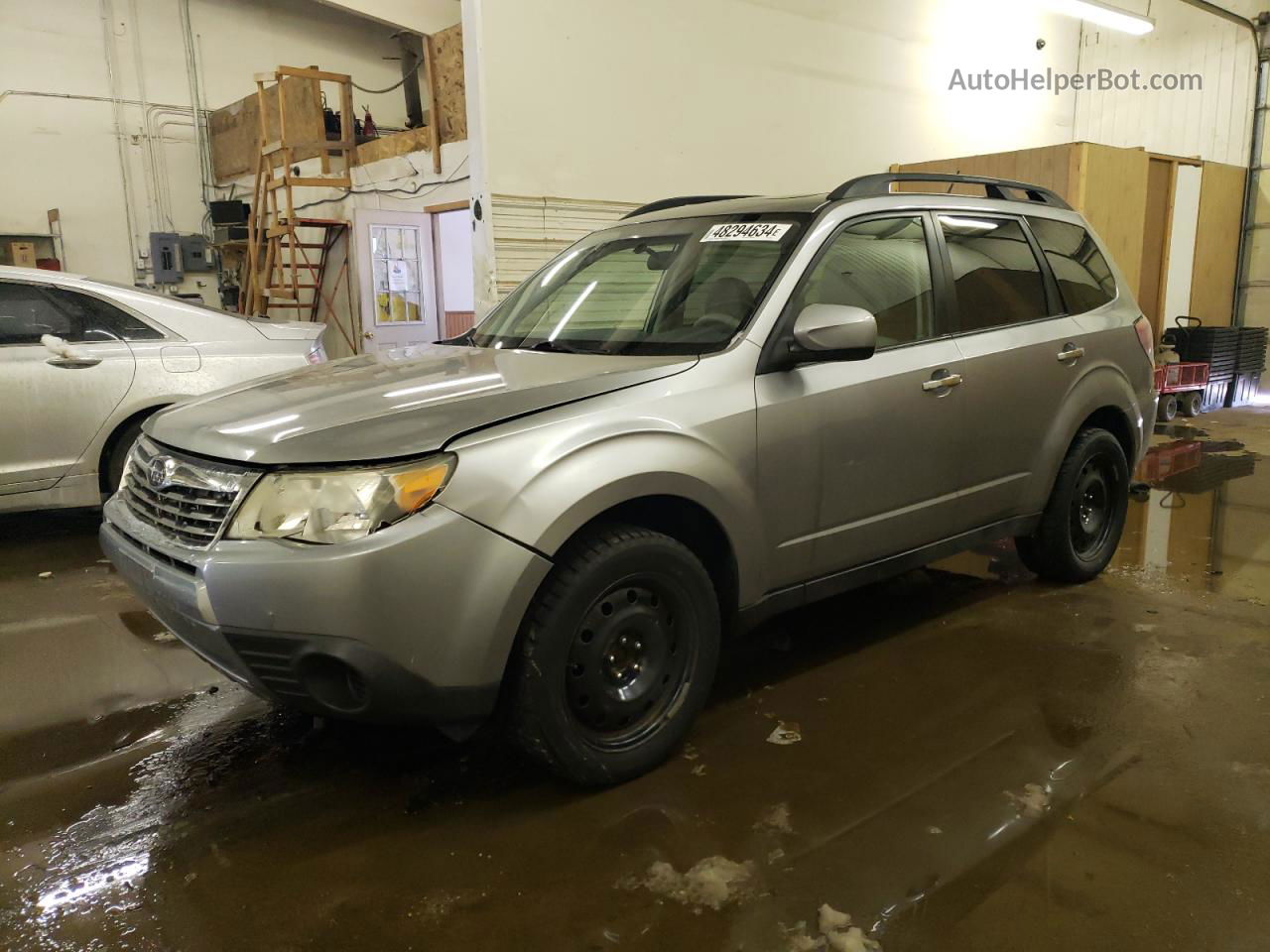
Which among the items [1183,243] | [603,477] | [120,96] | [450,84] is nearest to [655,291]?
[603,477]

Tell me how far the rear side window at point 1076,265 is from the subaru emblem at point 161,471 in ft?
10.4

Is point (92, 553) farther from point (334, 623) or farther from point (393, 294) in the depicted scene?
point (393, 294)

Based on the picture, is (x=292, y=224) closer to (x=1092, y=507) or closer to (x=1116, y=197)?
(x=1116, y=197)

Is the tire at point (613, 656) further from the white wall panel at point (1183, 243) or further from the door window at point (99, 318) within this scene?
the white wall panel at point (1183, 243)

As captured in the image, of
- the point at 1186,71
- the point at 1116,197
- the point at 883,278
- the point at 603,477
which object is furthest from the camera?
the point at 1186,71

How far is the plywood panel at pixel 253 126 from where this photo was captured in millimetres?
10406

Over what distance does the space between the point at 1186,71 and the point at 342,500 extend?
12904mm

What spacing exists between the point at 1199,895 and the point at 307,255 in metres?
11.3

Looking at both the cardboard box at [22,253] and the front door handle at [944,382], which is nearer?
the front door handle at [944,382]

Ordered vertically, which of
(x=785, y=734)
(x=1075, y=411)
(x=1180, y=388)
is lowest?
(x=785, y=734)

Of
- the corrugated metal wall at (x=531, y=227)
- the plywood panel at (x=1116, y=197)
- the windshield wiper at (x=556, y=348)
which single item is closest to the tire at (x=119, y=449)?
the corrugated metal wall at (x=531, y=227)

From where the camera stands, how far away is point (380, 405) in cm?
220

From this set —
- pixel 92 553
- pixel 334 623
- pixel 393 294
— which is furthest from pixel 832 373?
pixel 393 294

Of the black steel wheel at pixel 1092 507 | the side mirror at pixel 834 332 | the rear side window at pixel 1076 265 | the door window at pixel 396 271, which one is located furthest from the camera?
the door window at pixel 396 271
